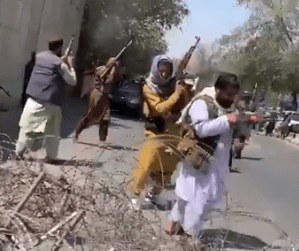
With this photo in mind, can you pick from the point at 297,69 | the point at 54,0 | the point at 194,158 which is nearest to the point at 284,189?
the point at 194,158

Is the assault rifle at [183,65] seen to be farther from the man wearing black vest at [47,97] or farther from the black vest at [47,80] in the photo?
the black vest at [47,80]

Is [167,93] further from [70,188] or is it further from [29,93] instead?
[70,188]

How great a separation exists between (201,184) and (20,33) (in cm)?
1616

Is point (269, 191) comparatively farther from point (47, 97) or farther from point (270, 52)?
point (270, 52)

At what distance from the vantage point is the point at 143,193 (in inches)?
294

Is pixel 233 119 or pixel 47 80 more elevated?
pixel 233 119

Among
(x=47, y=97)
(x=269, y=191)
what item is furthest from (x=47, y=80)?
(x=269, y=191)

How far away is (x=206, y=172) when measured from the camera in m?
6.32

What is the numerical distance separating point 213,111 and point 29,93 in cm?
348

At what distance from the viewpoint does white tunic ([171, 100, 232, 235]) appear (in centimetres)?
623

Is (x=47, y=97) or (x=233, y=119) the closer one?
(x=233, y=119)

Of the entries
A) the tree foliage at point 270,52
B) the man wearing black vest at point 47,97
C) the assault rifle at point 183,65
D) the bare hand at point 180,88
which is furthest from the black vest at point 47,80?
the tree foliage at point 270,52

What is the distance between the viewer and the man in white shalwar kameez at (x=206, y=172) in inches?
246

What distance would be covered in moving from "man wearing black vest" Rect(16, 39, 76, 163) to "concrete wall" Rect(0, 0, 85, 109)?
9.84 meters
